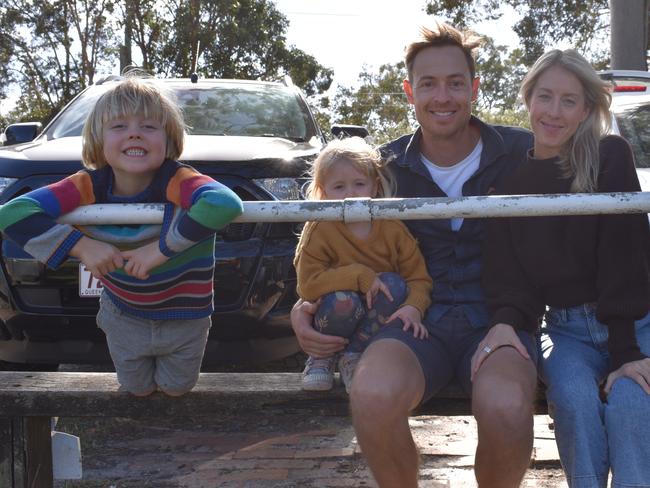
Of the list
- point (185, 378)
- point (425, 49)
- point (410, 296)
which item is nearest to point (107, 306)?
point (185, 378)

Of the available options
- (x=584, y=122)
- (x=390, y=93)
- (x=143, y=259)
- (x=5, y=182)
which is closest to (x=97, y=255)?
(x=143, y=259)

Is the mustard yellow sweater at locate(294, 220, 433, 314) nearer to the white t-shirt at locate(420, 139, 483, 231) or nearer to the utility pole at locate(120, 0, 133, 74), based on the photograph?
the white t-shirt at locate(420, 139, 483, 231)

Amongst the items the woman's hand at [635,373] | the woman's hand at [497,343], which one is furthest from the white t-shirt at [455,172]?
the woman's hand at [635,373]

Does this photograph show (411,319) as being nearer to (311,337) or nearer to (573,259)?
(311,337)

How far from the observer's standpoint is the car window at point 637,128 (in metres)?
5.04

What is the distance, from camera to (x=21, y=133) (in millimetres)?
5262

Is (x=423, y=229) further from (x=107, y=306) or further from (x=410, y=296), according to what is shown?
(x=107, y=306)

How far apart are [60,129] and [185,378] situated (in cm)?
292

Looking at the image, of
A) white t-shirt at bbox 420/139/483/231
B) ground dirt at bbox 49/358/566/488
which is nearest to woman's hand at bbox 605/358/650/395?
white t-shirt at bbox 420/139/483/231

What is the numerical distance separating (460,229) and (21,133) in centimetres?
323

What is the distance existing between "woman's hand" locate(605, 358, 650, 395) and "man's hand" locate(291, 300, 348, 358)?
32.4 inches

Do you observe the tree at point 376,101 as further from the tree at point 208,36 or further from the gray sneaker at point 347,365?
the gray sneaker at point 347,365

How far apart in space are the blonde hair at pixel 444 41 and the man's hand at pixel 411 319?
947 mm

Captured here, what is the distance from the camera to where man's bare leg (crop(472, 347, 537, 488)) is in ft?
8.00
